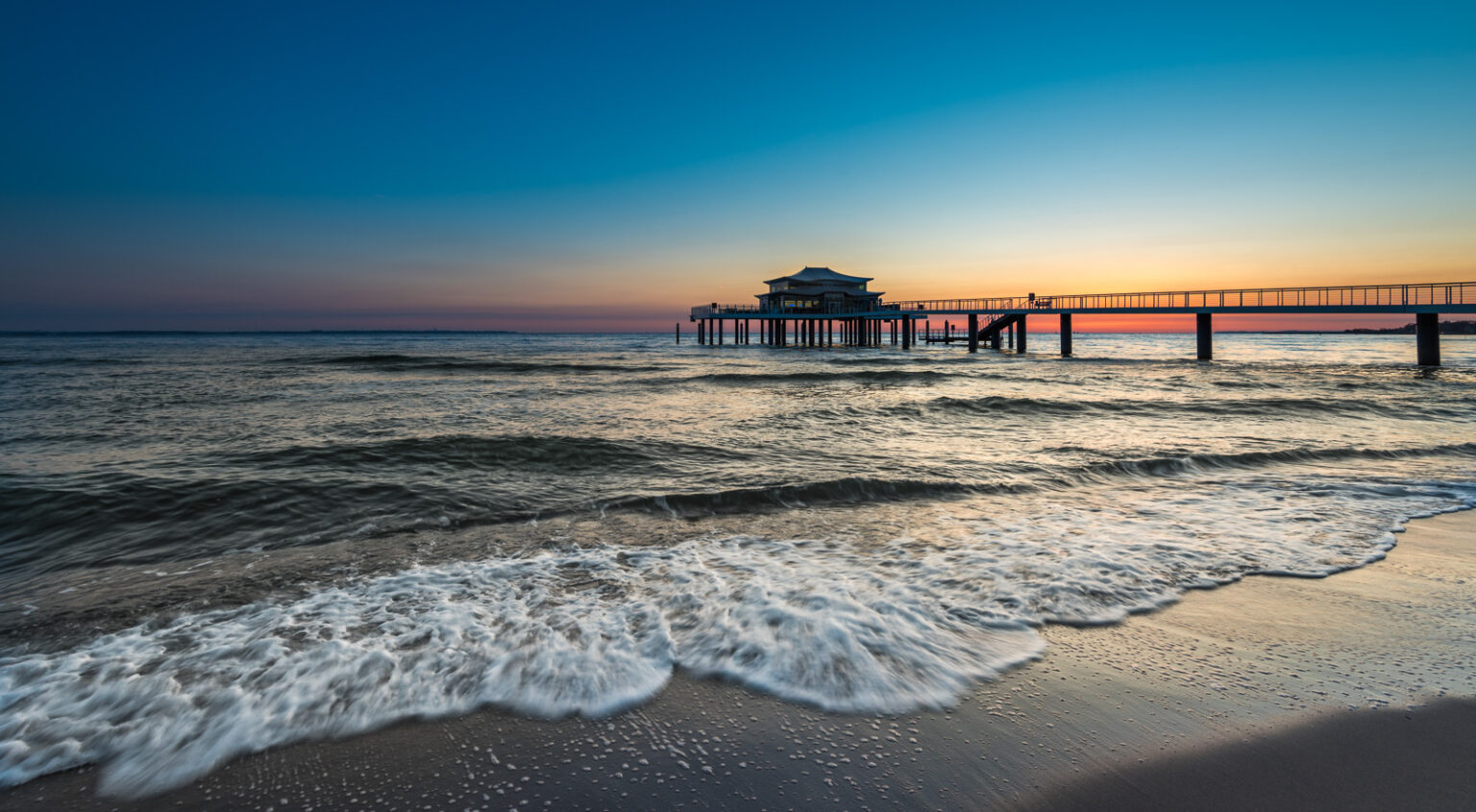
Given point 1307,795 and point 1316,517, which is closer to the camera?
point 1307,795

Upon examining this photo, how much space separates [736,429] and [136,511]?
29.0 feet

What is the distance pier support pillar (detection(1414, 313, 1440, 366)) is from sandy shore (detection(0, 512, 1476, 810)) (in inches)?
1706

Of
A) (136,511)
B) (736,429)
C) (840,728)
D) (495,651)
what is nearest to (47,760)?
(495,651)

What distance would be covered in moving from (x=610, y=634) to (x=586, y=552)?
179cm

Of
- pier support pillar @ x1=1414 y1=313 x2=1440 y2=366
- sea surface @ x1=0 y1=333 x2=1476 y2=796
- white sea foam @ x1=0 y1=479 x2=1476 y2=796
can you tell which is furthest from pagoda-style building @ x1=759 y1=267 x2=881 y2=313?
white sea foam @ x1=0 y1=479 x2=1476 y2=796

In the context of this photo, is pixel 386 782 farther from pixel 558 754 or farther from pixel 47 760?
pixel 47 760

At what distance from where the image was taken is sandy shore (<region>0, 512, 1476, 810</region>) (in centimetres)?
233

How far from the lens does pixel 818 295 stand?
217ft

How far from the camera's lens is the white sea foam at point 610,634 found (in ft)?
9.64

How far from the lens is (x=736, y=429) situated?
12.9 meters

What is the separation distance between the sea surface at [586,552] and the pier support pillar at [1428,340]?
28.5 meters

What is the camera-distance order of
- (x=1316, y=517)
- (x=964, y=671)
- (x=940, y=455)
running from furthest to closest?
(x=940, y=455)
(x=1316, y=517)
(x=964, y=671)

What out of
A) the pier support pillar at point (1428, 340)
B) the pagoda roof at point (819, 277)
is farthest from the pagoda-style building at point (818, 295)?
the pier support pillar at point (1428, 340)

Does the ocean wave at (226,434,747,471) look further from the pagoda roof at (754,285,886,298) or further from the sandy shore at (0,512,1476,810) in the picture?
the pagoda roof at (754,285,886,298)
